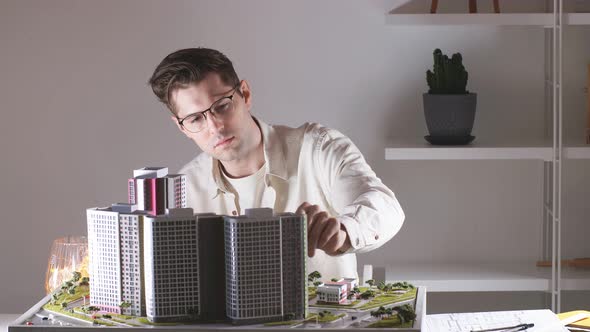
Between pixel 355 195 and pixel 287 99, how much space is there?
1.48 meters

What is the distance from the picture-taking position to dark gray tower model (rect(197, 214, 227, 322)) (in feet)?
4.33

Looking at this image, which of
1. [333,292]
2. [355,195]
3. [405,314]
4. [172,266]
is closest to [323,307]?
[333,292]

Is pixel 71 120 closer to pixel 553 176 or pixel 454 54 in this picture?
pixel 454 54

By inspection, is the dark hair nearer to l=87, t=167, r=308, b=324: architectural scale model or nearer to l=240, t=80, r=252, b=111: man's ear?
l=240, t=80, r=252, b=111: man's ear

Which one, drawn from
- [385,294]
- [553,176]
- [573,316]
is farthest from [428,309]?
[385,294]

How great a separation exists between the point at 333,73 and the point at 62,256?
173 centimetres

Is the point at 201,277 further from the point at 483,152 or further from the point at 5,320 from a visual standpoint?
the point at 483,152

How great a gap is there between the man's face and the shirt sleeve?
0.21 m

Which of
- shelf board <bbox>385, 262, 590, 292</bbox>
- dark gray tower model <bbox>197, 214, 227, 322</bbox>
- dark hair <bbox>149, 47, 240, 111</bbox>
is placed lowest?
shelf board <bbox>385, 262, 590, 292</bbox>

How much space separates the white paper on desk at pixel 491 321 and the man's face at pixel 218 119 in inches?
27.2

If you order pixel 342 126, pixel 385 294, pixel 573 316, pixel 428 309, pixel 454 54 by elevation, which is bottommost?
pixel 428 309

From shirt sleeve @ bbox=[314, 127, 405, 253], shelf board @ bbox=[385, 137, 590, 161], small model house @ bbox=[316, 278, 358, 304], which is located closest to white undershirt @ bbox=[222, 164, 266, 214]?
shirt sleeve @ bbox=[314, 127, 405, 253]

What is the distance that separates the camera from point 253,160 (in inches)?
95.8

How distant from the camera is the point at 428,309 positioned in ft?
12.0
